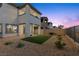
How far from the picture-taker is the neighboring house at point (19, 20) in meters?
4.07

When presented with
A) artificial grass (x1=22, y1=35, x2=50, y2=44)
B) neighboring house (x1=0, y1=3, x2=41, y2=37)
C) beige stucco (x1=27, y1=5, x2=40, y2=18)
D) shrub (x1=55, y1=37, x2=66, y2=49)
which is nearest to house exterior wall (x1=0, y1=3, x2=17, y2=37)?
A: neighboring house (x1=0, y1=3, x2=41, y2=37)

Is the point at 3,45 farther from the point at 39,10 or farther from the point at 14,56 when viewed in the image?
the point at 39,10

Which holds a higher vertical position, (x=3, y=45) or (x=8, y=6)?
(x=8, y=6)

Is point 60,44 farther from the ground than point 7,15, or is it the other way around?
point 7,15

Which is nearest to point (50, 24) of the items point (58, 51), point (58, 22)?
point (58, 22)

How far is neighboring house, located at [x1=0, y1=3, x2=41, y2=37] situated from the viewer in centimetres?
407

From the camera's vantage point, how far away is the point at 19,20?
4098 millimetres

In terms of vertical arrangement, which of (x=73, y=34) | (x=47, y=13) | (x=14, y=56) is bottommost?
(x=14, y=56)

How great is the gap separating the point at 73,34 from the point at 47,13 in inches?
18.5

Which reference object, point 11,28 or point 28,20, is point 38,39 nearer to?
point 28,20

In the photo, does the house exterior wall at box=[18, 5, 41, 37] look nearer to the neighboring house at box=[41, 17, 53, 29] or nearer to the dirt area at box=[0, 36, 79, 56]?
the neighboring house at box=[41, 17, 53, 29]

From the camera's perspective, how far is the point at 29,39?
13.4ft

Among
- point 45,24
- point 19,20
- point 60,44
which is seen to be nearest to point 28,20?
point 19,20

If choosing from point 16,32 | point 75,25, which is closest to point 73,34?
point 75,25
